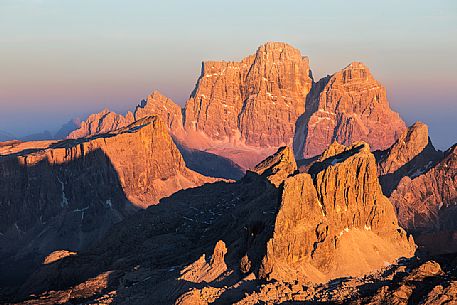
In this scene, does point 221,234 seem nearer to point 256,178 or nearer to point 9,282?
point 256,178

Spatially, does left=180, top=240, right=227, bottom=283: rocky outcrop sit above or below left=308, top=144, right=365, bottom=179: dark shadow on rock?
below

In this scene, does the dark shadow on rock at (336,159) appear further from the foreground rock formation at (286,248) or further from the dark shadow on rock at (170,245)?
the dark shadow on rock at (170,245)

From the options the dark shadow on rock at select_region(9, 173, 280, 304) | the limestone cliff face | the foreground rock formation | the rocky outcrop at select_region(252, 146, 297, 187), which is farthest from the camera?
the rocky outcrop at select_region(252, 146, 297, 187)

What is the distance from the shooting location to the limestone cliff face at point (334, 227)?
335 feet

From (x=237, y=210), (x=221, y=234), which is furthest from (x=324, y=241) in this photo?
(x=237, y=210)

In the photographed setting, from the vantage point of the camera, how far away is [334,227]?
11106 centimetres

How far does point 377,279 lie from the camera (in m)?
95.4

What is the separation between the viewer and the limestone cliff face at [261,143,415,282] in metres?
102

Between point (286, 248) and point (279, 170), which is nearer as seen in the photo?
point (286, 248)

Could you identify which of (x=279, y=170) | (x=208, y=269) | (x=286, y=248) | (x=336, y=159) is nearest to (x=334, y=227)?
(x=286, y=248)

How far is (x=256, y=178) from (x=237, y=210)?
112ft

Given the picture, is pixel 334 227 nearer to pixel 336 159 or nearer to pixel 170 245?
pixel 336 159

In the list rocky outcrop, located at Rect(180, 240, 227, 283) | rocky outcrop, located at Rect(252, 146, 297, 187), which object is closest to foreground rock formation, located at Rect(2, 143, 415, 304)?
rocky outcrop, located at Rect(180, 240, 227, 283)

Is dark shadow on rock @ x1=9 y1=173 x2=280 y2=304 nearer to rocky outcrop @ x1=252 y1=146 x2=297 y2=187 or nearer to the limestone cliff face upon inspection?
Result: rocky outcrop @ x1=252 y1=146 x2=297 y2=187
